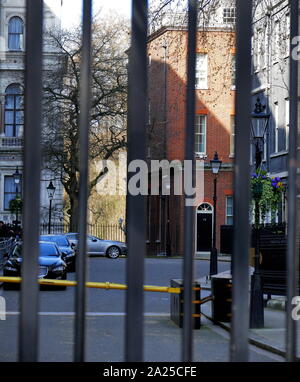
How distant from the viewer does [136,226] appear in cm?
162

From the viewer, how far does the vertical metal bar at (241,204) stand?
5.62 ft

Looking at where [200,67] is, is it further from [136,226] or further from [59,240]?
[59,240]

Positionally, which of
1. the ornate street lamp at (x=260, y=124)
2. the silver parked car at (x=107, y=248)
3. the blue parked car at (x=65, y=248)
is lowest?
the silver parked car at (x=107, y=248)

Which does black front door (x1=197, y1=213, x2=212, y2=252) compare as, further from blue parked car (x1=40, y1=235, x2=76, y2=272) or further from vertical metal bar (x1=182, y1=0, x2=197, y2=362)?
vertical metal bar (x1=182, y1=0, x2=197, y2=362)

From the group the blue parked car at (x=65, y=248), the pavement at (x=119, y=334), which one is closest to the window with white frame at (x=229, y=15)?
the pavement at (x=119, y=334)

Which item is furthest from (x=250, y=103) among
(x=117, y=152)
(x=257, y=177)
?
(x=117, y=152)

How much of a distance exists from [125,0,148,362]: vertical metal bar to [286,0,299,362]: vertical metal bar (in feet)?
1.33

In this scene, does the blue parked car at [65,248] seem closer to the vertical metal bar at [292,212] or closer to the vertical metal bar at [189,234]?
the vertical metal bar at [292,212]

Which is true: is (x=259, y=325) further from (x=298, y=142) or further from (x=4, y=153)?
(x=4, y=153)

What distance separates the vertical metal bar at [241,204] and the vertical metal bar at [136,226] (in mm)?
203

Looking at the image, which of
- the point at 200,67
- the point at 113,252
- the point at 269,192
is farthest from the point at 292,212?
the point at 113,252

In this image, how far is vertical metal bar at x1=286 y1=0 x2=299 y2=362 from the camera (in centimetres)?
189

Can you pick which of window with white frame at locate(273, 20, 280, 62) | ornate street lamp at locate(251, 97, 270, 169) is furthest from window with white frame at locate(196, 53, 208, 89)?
window with white frame at locate(273, 20, 280, 62)

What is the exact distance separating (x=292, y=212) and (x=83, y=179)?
1.70ft
